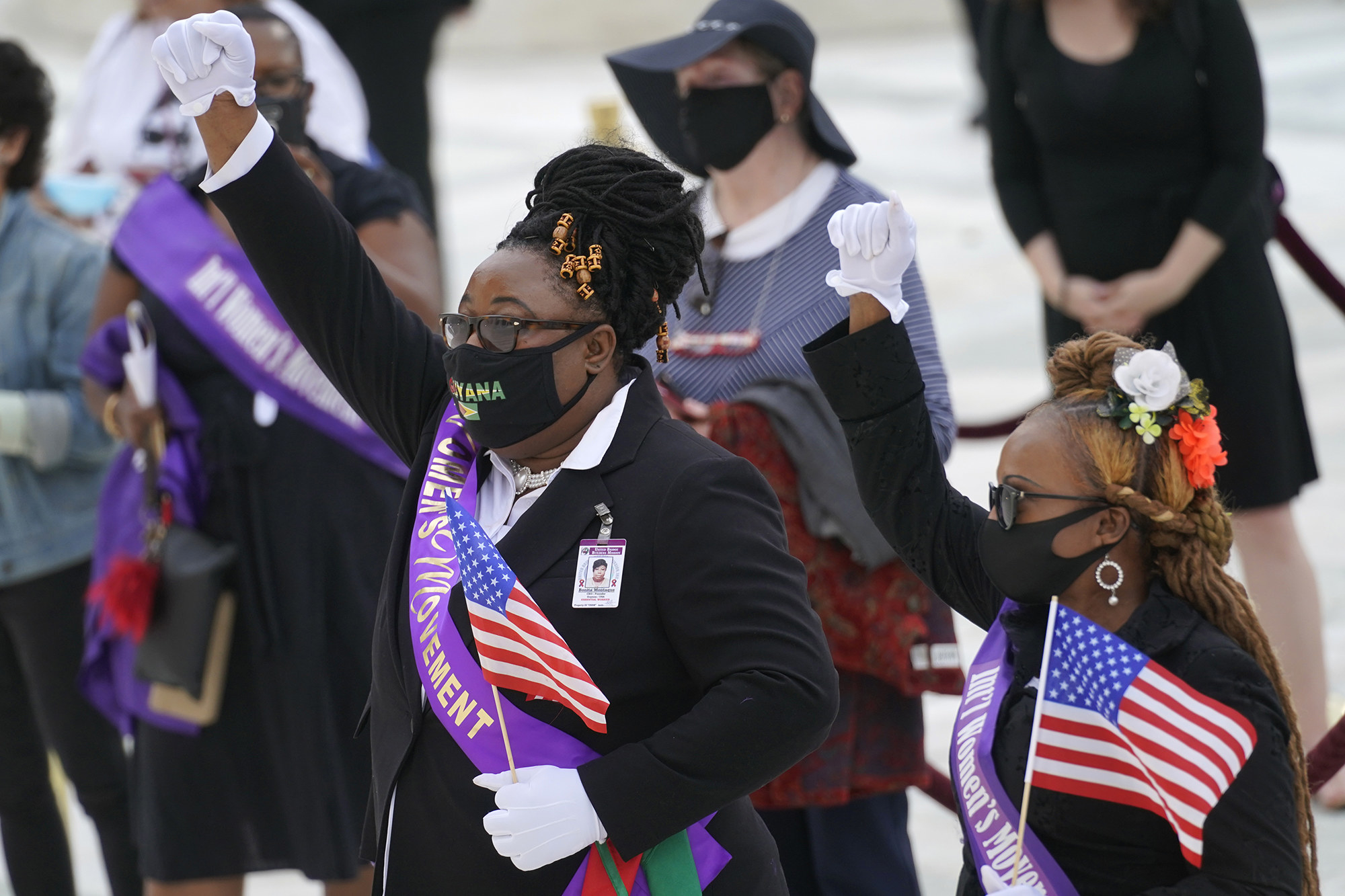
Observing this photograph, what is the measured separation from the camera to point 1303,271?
16.0ft

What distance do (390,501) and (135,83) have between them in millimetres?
2029

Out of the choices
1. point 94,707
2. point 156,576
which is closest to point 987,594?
point 156,576

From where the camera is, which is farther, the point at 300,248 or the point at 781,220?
the point at 781,220

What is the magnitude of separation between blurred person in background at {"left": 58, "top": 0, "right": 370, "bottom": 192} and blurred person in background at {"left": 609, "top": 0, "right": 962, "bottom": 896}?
1487mm

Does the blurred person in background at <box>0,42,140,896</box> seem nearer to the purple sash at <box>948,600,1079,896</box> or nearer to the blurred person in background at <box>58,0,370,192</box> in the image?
the blurred person in background at <box>58,0,370,192</box>

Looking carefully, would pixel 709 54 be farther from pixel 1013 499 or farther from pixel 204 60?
pixel 1013 499

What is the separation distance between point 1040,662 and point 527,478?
78cm

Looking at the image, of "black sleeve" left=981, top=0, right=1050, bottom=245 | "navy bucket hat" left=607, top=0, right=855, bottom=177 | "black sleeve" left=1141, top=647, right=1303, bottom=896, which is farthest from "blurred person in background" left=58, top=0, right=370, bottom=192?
"black sleeve" left=1141, top=647, right=1303, bottom=896

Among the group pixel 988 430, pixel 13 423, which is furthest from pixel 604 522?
pixel 988 430

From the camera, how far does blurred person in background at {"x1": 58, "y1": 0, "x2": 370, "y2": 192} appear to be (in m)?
4.88

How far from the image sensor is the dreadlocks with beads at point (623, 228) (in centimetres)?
248

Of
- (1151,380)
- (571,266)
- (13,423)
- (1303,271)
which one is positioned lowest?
(1303,271)

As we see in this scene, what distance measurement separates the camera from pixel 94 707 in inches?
162

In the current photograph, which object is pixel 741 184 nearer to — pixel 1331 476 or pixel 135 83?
pixel 135 83
